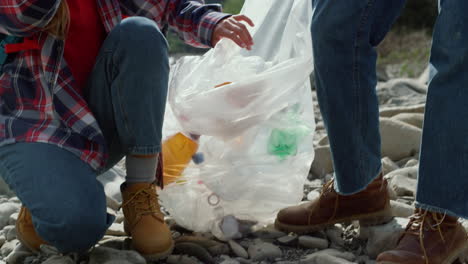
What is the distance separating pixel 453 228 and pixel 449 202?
10 centimetres

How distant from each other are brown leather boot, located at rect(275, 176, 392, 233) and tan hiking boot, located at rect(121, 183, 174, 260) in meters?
0.40

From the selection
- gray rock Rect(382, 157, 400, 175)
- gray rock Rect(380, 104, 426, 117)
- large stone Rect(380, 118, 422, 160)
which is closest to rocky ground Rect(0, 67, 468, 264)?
gray rock Rect(382, 157, 400, 175)

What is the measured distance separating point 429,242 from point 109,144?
3.29 feet

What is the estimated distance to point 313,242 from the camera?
1984mm

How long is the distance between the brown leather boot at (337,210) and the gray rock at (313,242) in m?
0.05

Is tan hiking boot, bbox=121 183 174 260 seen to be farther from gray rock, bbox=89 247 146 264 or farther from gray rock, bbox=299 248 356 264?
gray rock, bbox=299 248 356 264

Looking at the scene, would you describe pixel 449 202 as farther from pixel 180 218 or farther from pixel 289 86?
pixel 180 218

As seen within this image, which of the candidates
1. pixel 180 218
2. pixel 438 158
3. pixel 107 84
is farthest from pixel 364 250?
pixel 107 84

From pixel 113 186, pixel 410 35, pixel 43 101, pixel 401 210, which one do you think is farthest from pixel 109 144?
pixel 410 35

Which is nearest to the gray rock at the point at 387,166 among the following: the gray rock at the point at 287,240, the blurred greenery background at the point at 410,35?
the gray rock at the point at 287,240

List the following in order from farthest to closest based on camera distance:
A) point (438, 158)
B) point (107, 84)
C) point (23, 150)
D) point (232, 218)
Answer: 1. point (232, 218)
2. point (107, 84)
3. point (23, 150)
4. point (438, 158)

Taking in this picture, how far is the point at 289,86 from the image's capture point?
84.6 inches

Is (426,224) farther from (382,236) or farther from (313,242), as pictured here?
(313,242)

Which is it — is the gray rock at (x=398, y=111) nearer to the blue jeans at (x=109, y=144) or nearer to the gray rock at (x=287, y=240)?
the gray rock at (x=287, y=240)
